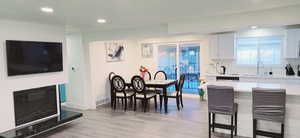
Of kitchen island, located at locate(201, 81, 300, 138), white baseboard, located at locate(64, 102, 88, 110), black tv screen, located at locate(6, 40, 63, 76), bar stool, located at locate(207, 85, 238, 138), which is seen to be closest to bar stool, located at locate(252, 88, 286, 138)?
kitchen island, located at locate(201, 81, 300, 138)

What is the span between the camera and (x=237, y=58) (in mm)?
6121

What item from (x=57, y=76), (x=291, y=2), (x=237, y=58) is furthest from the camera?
(x=237, y=58)

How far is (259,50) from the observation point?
19.4 feet

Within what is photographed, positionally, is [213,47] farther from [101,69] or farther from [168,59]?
[101,69]

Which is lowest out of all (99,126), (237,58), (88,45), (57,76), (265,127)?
(99,126)

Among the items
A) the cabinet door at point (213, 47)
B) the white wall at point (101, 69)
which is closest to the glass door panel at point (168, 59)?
the white wall at point (101, 69)

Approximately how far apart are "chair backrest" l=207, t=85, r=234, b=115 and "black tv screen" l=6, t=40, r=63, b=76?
3244mm

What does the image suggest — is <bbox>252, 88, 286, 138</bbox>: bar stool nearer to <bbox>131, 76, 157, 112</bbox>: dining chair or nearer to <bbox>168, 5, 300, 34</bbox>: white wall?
<bbox>168, 5, 300, 34</bbox>: white wall

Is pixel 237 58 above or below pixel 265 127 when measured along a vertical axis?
above

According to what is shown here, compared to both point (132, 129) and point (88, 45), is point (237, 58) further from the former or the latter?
point (88, 45)

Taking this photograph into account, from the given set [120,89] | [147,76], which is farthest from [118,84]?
[147,76]

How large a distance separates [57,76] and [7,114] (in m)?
1.18

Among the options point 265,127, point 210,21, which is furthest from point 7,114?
point 265,127

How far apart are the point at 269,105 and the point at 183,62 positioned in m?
4.32
